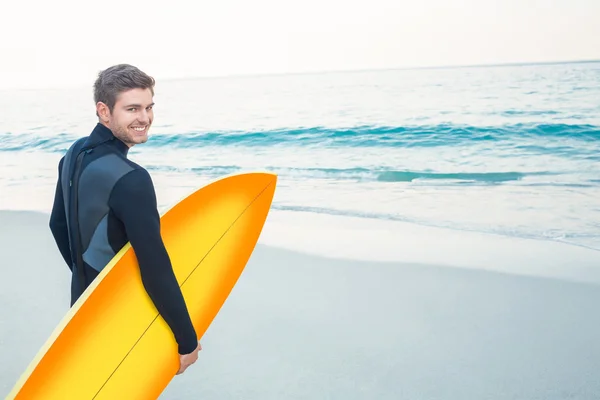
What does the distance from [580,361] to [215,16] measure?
26.1 m

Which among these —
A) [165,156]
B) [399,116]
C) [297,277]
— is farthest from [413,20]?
[297,277]

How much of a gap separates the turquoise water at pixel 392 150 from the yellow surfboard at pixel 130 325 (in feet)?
10.7

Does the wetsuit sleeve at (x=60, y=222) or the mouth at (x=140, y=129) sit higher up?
the mouth at (x=140, y=129)

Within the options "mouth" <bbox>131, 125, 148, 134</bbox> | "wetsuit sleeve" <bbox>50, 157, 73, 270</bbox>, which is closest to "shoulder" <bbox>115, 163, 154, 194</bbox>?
"mouth" <bbox>131, 125, 148, 134</bbox>

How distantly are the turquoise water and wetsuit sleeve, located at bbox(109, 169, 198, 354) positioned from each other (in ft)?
12.3

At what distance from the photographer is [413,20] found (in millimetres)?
25156

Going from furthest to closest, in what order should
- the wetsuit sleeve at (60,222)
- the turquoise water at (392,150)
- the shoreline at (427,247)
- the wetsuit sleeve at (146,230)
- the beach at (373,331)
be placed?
the turquoise water at (392,150), the shoreline at (427,247), the beach at (373,331), the wetsuit sleeve at (60,222), the wetsuit sleeve at (146,230)

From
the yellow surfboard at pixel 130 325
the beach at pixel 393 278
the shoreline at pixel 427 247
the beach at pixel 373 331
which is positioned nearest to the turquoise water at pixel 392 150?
the beach at pixel 393 278

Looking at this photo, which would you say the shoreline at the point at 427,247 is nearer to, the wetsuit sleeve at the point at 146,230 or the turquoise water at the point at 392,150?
the turquoise water at the point at 392,150

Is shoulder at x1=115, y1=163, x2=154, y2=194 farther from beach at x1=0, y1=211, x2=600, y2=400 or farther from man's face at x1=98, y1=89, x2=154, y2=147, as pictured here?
beach at x1=0, y1=211, x2=600, y2=400

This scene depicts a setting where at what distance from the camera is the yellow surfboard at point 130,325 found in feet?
4.75

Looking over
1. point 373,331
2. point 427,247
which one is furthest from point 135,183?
point 427,247

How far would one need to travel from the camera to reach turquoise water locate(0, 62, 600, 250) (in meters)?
5.83

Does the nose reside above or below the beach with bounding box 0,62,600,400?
above
